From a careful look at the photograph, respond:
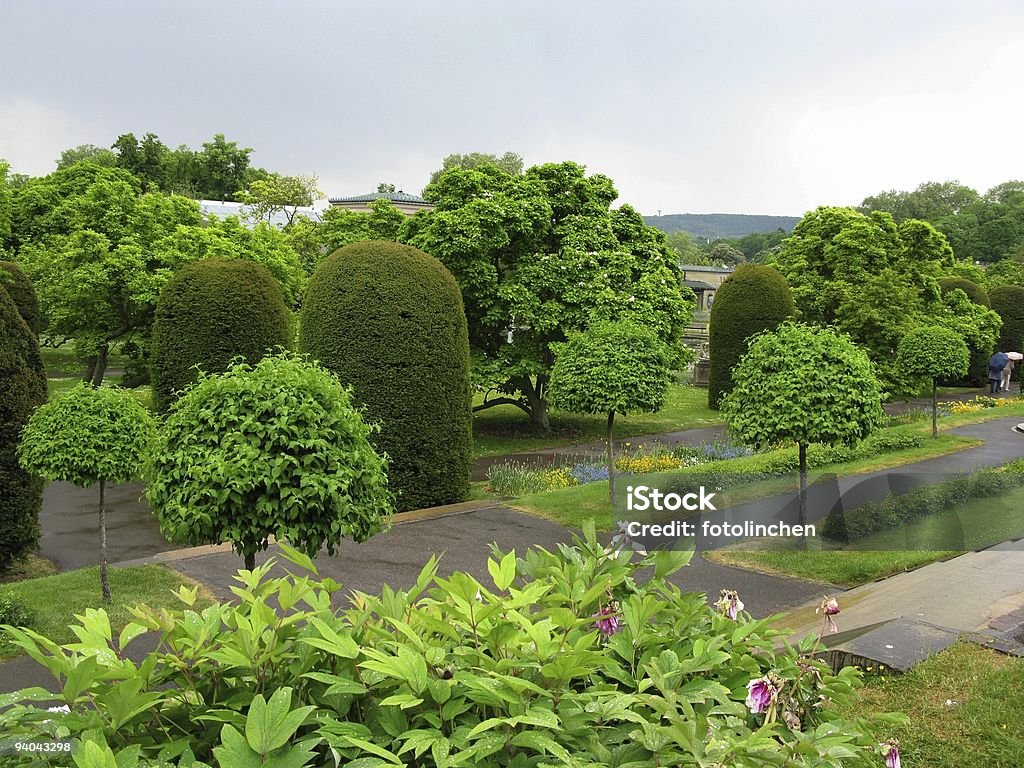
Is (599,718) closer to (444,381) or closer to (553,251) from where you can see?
(444,381)

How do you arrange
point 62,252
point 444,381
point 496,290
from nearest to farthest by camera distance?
1. point 444,381
2. point 496,290
3. point 62,252

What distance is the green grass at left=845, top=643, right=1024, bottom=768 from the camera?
3.86 meters

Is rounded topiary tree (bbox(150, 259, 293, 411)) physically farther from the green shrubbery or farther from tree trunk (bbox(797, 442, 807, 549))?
the green shrubbery

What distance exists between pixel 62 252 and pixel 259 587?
64.9ft

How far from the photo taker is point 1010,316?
29.5m

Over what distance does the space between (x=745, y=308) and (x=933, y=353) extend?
4.26m

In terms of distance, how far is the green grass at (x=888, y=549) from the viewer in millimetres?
7992

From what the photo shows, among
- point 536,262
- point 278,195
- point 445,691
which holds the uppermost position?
point 278,195

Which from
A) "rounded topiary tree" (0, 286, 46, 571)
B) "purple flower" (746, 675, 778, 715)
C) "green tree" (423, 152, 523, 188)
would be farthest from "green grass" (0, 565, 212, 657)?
"green tree" (423, 152, 523, 188)

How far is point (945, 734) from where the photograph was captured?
4094mm

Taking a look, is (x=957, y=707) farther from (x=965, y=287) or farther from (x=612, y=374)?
(x=965, y=287)

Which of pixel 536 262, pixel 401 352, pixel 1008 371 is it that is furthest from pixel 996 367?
pixel 401 352

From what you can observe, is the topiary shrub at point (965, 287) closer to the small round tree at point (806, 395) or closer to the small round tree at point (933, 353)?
the small round tree at point (933, 353)

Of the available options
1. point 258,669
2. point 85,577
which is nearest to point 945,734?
point 258,669
